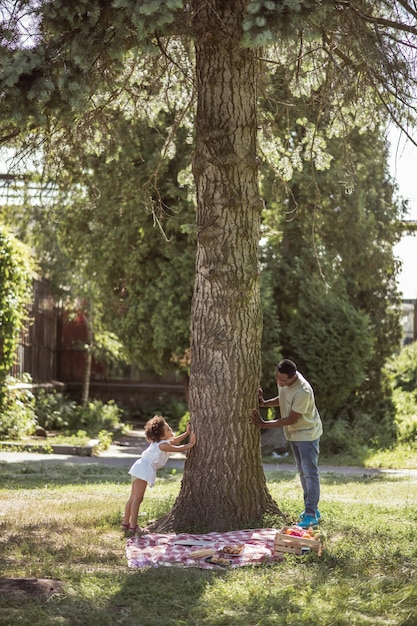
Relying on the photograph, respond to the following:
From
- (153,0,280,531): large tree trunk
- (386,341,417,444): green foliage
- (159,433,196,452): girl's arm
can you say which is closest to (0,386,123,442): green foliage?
(386,341,417,444): green foliage

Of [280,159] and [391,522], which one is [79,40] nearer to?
[280,159]

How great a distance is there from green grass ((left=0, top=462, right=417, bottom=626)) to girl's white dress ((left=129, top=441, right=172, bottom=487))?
60 centimetres

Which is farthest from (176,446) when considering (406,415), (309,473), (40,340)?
(40,340)

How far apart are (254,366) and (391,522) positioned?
224 centimetres

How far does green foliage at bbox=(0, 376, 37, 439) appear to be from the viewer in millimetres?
18438

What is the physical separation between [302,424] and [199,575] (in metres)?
2.63

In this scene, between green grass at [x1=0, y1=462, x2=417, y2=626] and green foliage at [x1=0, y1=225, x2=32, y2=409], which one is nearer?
green grass at [x1=0, y1=462, x2=417, y2=626]

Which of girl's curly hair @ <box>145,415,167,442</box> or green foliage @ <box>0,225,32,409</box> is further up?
green foliage @ <box>0,225,32,409</box>

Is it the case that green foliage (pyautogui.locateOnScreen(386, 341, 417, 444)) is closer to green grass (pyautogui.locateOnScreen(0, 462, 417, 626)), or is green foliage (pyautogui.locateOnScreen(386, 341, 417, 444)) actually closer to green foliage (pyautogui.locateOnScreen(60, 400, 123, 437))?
green foliage (pyautogui.locateOnScreen(60, 400, 123, 437))

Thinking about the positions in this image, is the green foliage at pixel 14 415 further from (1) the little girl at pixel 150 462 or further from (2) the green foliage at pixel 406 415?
(1) the little girl at pixel 150 462

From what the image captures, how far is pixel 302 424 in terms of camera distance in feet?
30.1

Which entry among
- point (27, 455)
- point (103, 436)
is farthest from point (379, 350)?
point (27, 455)

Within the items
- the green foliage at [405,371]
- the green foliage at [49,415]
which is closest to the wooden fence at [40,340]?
the green foliage at [49,415]

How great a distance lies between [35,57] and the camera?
7.75 m
